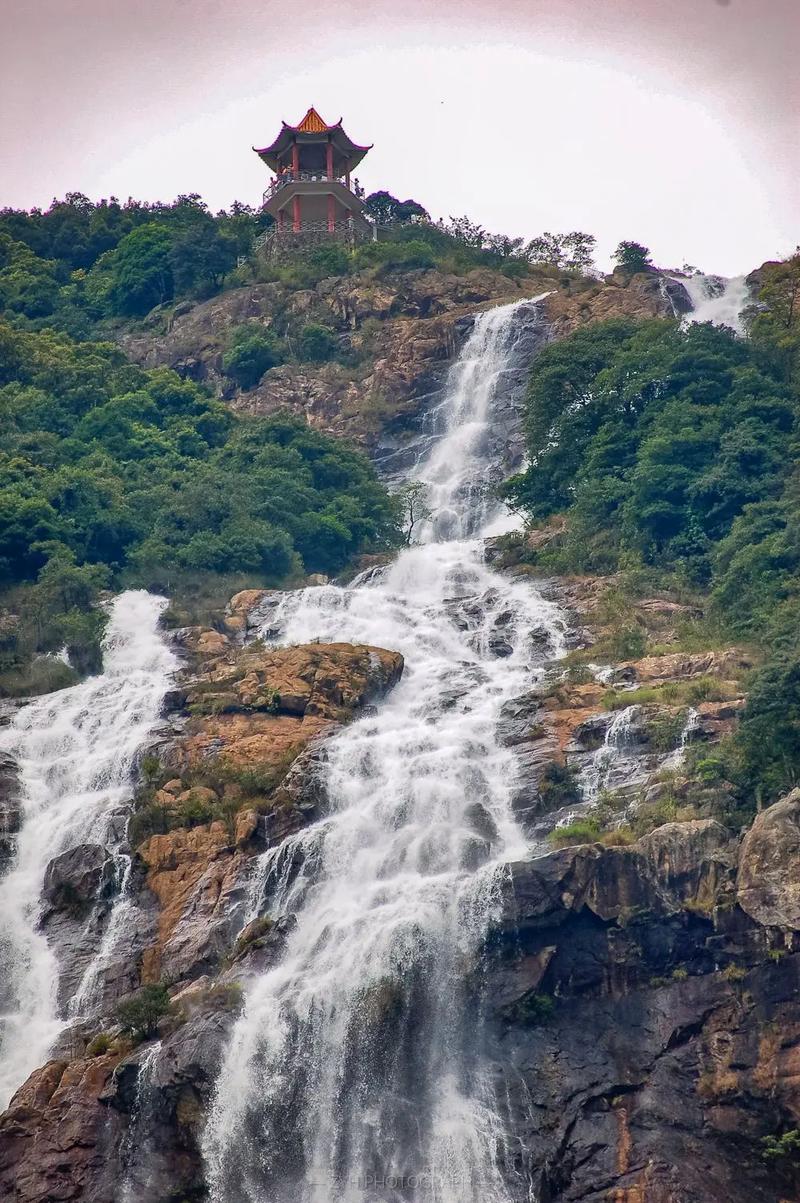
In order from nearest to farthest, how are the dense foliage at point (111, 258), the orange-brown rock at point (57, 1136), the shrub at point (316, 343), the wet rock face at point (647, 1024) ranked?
the wet rock face at point (647, 1024), the orange-brown rock at point (57, 1136), the shrub at point (316, 343), the dense foliage at point (111, 258)

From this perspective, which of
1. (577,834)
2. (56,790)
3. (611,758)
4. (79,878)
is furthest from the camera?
(56,790)

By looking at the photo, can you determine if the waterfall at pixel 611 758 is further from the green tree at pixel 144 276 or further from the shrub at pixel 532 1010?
the green tree at pixel 144 276

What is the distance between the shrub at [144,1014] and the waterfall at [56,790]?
2.93m

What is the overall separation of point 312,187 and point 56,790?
151ft

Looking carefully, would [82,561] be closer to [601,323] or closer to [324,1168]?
[601,323]

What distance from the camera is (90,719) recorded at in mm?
47500

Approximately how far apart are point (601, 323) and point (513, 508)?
8.04 meters

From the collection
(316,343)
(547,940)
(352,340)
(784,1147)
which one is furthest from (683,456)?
(784,1147)

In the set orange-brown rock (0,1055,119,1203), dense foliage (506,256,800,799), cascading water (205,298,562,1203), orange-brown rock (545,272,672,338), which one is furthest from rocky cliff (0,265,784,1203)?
orange-brown rock (545,272,672,338)

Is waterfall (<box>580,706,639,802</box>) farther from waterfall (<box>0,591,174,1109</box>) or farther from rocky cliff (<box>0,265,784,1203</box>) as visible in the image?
waterfall (<box>0,591,174,1109</box>)

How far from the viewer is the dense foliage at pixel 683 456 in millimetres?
47969

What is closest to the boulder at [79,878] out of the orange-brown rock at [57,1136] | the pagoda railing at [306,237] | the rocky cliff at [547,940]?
the rocky cliff at [547,940]

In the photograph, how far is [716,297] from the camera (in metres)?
76.6

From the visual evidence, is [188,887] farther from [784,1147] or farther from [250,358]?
[250,358]
